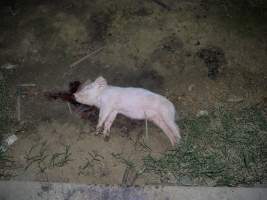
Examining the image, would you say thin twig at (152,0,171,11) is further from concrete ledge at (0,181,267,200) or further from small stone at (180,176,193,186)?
concrete ledge at (0,181,267,200)

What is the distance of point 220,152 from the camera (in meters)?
4.02

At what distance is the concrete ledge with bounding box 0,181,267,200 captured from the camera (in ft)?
11.3

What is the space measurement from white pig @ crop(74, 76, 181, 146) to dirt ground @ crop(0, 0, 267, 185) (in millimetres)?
170

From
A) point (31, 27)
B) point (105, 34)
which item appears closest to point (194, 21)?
point (105, 34)

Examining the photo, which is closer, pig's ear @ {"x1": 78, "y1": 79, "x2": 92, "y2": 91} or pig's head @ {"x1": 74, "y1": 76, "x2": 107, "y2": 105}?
pig's head @ {"x1": 74, "y1": 76, "x2": 107, "y2": 105}

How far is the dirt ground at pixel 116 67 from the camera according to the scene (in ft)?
13.6

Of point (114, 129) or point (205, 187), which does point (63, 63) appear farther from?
point (205, 187)

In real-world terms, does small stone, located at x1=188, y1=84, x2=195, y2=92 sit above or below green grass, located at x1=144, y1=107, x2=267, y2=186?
above

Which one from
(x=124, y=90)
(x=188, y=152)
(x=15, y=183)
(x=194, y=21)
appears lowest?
(x=15, y=183)

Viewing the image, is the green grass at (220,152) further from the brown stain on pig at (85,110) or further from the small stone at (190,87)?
the brown stain on pig at (85,110)

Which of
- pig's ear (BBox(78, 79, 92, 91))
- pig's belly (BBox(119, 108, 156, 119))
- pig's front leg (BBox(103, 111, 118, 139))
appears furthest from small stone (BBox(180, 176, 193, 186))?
pig's ear (BBox(78, 79, 92, 91))

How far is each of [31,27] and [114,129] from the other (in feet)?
8.76

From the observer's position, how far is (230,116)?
14.2 ft

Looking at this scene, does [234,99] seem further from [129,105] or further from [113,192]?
[113,192]
